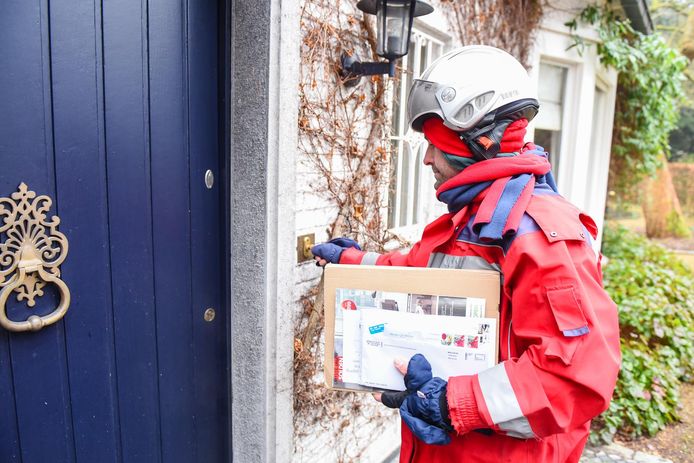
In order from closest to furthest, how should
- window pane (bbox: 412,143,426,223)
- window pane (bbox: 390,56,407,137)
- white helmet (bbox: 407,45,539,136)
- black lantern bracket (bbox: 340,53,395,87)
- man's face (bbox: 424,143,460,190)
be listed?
white helmet (bbox: 407,45,539,136), man's face (bbox: 424,143,460,190), black lantern bracket (bbox: 340,53,395,87), window pane (bbox: 390,56,407,137), window pane (bbox: 412,143,426,223)

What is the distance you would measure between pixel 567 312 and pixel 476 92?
74 centimetres

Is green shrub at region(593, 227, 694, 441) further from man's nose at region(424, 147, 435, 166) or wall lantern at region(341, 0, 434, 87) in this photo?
wall lantern at region(341, 0, 434, 87)

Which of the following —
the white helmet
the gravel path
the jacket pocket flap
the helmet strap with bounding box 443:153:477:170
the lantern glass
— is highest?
the lantern glass

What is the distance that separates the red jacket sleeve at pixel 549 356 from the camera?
51.2 inches

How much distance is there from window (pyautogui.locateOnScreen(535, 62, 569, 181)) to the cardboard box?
4.34 meters

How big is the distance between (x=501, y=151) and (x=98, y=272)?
4.69 ft

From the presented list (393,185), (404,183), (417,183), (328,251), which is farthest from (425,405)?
(417,183)

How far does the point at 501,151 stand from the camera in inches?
64.3

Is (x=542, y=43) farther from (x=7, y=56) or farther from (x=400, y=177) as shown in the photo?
(x=7, y=56)

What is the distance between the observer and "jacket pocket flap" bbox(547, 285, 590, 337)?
1292 millimetres

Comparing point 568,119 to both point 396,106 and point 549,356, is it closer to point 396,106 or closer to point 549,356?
point 396,106

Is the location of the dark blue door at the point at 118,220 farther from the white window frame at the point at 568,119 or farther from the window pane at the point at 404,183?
the white window frame at the point at 568,119

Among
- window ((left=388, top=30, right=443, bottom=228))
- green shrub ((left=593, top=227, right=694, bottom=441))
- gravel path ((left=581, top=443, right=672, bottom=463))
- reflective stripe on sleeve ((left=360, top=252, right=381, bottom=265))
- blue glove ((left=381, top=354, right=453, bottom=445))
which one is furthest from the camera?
green shrub ((left=593, top=227, right=694, bottom=441))

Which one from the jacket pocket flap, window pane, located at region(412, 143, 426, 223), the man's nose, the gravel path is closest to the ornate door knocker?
the man's nose
